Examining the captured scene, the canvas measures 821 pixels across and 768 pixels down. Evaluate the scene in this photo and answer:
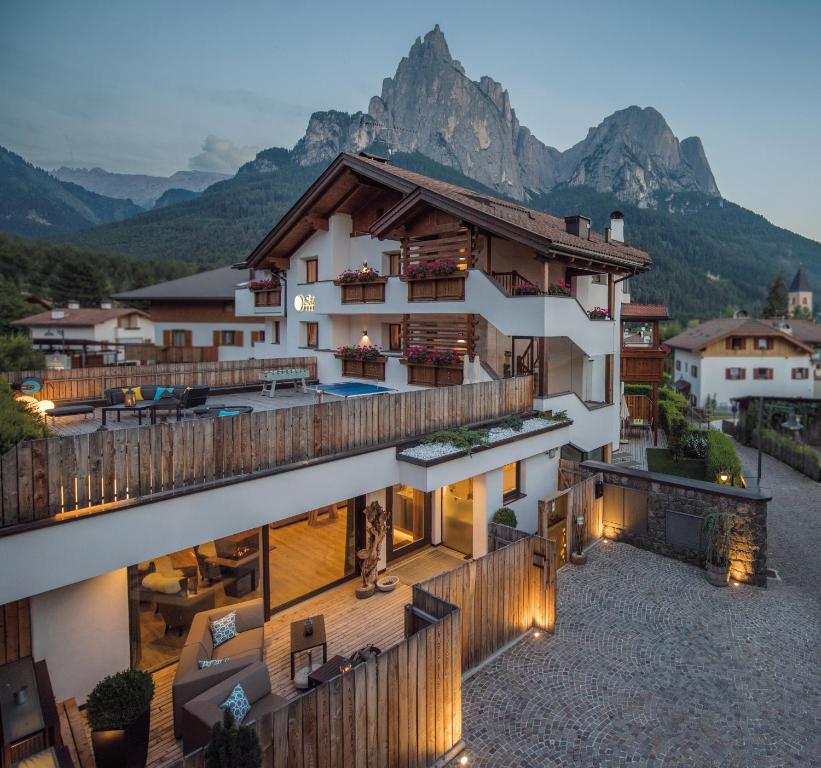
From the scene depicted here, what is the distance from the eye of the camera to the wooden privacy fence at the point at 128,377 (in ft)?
47.5

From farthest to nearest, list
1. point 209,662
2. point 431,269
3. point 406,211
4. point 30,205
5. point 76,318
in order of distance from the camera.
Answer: point 30,205
point 76,318
point 406,211
point 431,269
point 209,662

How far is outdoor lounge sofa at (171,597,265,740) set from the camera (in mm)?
6570

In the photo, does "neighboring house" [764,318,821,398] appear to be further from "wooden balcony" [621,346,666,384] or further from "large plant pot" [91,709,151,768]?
"large plant pot" [91,709,151,768]

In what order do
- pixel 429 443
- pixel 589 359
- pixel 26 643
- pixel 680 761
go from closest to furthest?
pixel 680 761
pixel 26 643
pixel 429 443
pixel 589 359

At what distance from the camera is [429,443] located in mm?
11516

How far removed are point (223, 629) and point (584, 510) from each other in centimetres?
917

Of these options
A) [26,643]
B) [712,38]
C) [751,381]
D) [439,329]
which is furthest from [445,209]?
[712,38]

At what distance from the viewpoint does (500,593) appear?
8.68m

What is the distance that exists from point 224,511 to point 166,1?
112m

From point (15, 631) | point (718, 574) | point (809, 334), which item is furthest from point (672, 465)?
point (809, 334)

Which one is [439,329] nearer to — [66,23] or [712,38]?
[712,38]

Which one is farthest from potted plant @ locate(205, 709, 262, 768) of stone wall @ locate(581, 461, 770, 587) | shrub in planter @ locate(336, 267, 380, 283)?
shrub in planter @ locate(336, 267, 380, 283)

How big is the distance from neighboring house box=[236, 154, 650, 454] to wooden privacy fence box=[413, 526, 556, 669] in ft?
21.5

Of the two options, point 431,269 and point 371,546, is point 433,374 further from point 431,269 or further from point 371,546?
point 371,546
